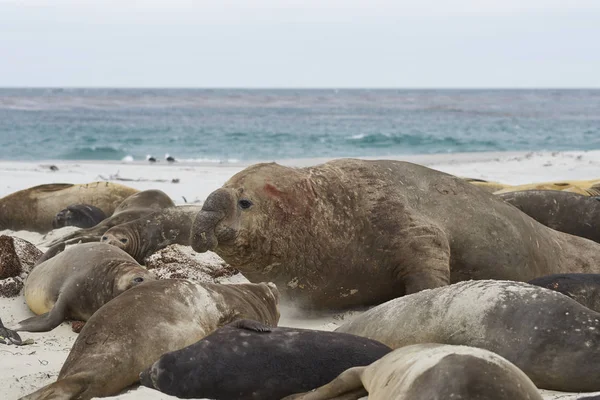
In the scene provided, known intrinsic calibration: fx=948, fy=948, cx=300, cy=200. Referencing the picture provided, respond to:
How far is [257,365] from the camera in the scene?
4074mm

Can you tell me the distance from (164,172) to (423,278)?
11.5 meters

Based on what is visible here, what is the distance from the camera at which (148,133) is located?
36.5 m

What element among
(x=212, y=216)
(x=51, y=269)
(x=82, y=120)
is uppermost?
(x=212, y=216)

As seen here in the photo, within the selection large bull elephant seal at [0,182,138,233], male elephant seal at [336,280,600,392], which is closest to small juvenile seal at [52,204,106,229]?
large bull elephant seal at [0,182,138,233]

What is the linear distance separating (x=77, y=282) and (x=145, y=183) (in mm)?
8640

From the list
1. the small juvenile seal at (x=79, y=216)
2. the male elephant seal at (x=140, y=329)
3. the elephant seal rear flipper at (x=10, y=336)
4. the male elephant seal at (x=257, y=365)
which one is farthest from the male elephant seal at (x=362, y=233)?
the small juvenile seal at (x=79, y=216)

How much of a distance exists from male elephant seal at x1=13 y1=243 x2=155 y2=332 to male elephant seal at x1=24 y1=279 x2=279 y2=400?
2.97 ft

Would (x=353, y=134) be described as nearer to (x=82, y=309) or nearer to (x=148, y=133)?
(x=148, y=133)

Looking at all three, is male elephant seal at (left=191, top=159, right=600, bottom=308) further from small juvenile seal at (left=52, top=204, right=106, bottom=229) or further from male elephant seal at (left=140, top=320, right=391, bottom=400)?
small juvenile seal at (left=52, top=204, right=106, bottom=229)

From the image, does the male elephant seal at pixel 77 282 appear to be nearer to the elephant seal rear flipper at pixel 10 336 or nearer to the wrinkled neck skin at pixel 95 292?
the wrinkled neck skin at pixel 95 292

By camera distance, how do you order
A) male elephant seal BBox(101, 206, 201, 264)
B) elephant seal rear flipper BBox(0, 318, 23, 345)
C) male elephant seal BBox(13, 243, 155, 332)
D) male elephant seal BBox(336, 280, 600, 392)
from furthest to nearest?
male elephant seal BBox(101, 206, 201, 264), male elephant seal BBox(13, 243, 155, 332), elephant seal rear flipper BBox(0, 318, 23, 345), male elephant seal BBox(336, 280, 600, 392)

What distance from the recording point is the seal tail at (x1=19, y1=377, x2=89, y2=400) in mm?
4078

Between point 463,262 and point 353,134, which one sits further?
point 353,134

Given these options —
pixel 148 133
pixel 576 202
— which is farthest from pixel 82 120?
pixel 576 202
